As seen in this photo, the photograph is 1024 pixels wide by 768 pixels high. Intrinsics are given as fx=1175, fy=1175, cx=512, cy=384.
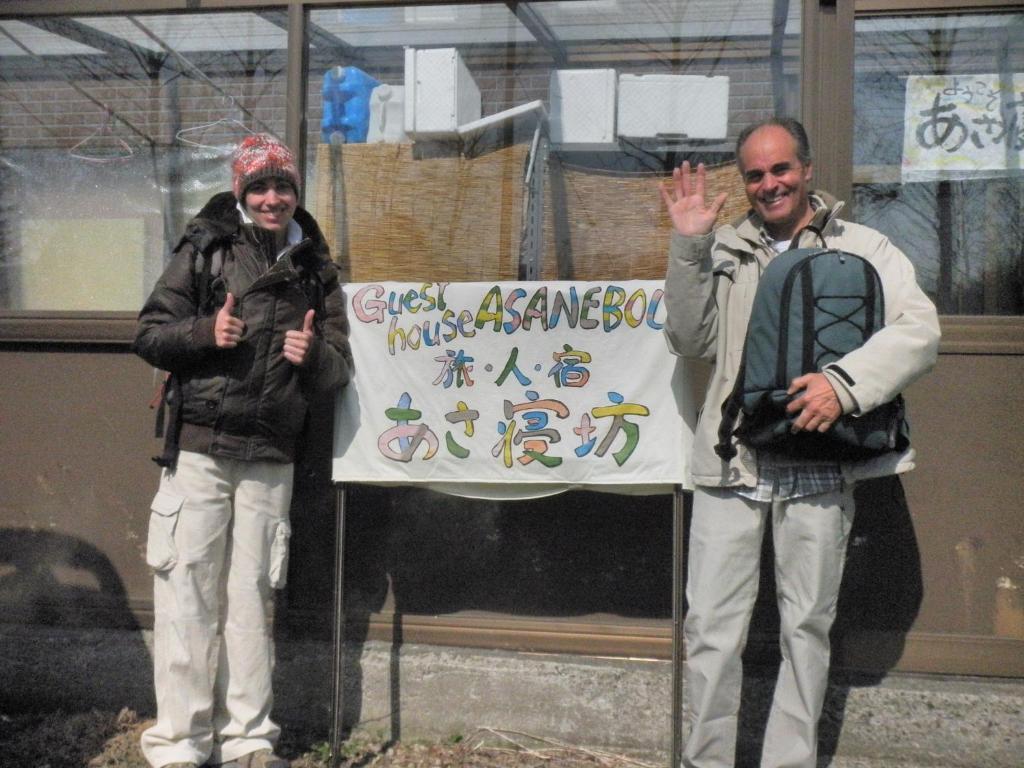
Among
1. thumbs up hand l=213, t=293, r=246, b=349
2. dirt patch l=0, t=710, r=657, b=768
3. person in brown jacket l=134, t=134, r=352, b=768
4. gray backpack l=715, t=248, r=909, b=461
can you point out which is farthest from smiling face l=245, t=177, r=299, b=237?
dirt patch l=0, t=710, r=657, b=768

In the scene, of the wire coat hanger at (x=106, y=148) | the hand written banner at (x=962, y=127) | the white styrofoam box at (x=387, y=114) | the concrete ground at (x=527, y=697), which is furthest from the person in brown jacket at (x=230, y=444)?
the hand written banner at (x=962, y=127)

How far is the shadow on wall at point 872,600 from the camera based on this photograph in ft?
14.1

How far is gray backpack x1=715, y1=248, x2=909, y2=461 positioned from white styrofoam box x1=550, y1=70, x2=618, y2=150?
1.38 m

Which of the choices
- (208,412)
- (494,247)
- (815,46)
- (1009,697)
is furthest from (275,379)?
(1009,697)

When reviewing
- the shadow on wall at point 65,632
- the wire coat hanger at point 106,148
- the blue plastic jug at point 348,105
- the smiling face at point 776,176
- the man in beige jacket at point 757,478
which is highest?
the blue plastic jug at point 348,105

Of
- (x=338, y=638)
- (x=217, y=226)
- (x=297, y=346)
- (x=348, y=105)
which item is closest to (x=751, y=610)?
(x=338, y=638)

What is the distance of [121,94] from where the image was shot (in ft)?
16.3

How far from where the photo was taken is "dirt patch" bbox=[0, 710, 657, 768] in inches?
168

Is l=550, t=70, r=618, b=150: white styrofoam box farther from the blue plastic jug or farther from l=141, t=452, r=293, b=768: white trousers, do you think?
l=141, t=452, r=293, b=768: white trousers

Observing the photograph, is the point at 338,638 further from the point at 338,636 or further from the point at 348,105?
the point at 348,105

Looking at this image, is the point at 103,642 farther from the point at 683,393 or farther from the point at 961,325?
the point at 961,325

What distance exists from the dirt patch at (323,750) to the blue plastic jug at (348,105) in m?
2.35

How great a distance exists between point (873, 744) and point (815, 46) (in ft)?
8.41

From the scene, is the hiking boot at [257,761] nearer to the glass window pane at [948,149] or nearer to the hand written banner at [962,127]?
the glass window pane at [948,149]
